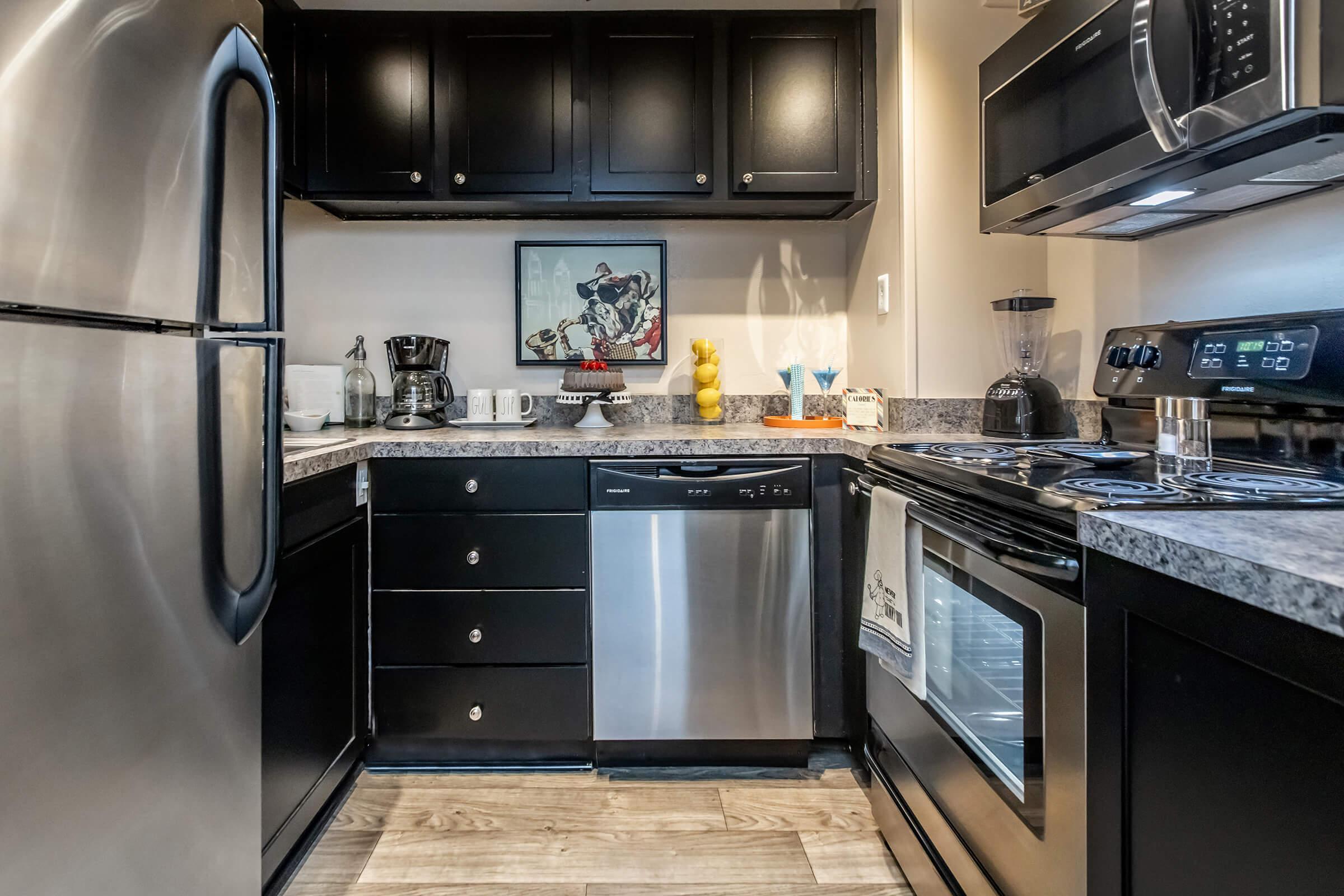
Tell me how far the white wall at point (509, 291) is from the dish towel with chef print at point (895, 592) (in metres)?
1.17

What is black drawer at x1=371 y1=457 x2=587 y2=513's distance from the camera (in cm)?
192

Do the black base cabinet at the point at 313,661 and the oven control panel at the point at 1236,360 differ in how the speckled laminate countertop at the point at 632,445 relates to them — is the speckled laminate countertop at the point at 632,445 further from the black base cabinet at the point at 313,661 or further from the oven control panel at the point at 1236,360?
the oven control panel at the point at 1236,360

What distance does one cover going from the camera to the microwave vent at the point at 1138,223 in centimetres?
143

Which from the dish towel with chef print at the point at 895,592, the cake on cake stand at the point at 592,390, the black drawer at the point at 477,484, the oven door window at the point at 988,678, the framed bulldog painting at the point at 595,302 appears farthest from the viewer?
the framed bulldog painting at the point at 595,302

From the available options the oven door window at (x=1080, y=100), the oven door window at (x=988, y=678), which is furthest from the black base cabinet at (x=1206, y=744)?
the oven door window at (x=1080, y=100)

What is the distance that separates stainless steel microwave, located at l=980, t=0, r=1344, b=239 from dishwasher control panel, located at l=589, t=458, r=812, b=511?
31.9 inches

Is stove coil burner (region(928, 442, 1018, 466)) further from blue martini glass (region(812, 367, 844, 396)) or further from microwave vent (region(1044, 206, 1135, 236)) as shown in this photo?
blue martini glass (region(812, 367, 844, 396))

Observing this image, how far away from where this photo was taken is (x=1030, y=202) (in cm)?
144

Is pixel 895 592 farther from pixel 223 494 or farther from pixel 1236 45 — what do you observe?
pixel 223 494

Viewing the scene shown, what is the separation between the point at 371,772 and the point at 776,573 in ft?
4.16

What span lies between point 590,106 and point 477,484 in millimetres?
1239

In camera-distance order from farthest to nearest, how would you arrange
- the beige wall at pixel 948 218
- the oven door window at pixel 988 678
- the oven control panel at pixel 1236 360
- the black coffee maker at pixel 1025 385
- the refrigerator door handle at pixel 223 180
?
the beige wall at pixel 948 218
the black coffee maker at pixel 1025 385
the oven control panel at pixel 1236 360
the oven door window at pixel 988 678
the refrigerator door handle at pixel 223 180

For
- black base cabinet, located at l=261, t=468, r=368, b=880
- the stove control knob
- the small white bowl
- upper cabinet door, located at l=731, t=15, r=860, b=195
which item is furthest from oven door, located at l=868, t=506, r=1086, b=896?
the small white bowl

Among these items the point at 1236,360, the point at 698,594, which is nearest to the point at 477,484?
the point at 698,594
